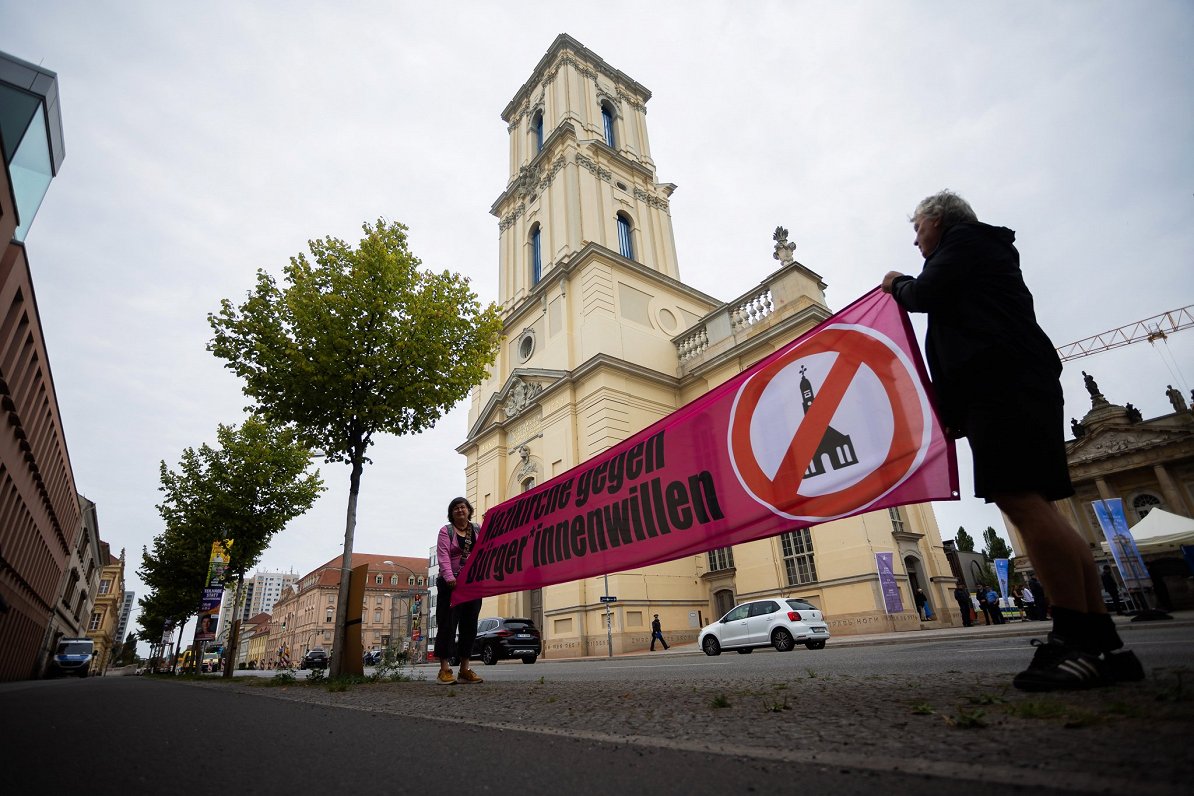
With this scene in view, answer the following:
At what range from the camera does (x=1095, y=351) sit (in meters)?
62.7

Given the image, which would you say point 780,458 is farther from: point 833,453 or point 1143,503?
point 1143,503

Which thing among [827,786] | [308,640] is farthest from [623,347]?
[308,640]

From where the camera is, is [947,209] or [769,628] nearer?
[947,209]

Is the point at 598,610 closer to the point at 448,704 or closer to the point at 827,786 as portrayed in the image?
the point at 448,704

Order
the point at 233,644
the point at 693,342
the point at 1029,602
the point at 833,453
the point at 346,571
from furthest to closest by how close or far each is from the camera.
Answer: the point at 693,342 < the point at 1029,602 < the point at 233,644 < the point at 346,571 < the point at 833,453

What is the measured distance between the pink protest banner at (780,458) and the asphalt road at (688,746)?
1.08m

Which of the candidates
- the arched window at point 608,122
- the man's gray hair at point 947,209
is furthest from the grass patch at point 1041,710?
the arched window at point 608,122

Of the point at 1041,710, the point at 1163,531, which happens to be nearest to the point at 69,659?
the point at 1041,710

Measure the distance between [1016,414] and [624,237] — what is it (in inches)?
1181

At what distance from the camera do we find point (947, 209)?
2957 mm

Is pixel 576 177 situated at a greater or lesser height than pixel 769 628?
greater

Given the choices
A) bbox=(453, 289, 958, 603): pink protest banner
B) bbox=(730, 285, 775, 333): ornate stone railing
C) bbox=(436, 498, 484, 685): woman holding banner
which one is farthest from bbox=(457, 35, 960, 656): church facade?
bbox=(453, 289, 958, 603): pink protest banner

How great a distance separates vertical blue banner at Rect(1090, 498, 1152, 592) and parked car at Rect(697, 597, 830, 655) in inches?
250

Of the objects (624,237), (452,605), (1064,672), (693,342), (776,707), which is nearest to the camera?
(1064,672)
